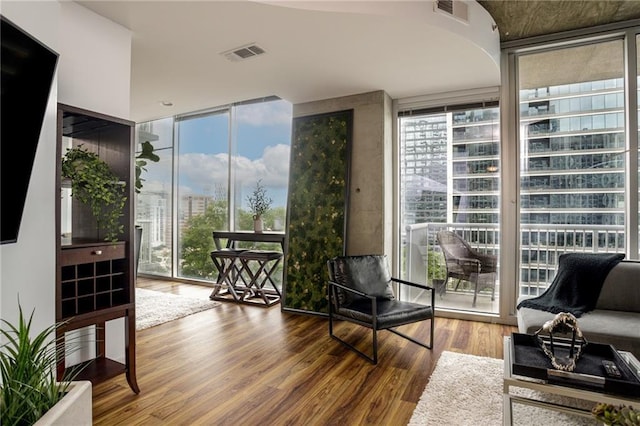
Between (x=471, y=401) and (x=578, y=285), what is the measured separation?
1479 millimetres

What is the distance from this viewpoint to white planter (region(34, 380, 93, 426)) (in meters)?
1.31

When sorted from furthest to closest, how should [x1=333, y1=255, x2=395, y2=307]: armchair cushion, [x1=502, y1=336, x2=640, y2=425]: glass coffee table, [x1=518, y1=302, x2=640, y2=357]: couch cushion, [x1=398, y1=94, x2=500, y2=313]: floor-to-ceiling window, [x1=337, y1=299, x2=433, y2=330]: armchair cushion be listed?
1. [x1=398, y1=94, x2=500, y2=313]: floor-to-ceiling window
2. [x1=333, y1=255, x2=395, y2=307]: armchair cushion
3. [x1=337, y1=299, x2=433, y2=330]: armchair cushion
4. [x1=518, y1=302, x2=640, y2=357]: couch cushion
5. [x1=502, y1=336, x2=640, y2=425]: glass coffee table

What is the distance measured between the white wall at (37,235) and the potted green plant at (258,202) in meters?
3.08

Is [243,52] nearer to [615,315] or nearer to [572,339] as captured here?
[572,339]

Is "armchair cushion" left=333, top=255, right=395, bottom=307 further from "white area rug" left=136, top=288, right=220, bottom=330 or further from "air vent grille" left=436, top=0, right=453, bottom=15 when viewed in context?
"air vent grille" left=436, top=0, right=453, bottom=15

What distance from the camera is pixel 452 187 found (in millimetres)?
4113

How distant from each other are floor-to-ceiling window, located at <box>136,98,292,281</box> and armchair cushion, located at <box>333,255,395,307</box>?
1806mm

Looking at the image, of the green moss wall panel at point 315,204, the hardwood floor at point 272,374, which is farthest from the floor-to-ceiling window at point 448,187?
the green moss wall panel at point 315,204

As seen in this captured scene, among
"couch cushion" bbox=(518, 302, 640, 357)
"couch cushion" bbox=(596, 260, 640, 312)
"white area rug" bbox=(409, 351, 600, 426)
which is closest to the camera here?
"white area rug" bbox=(409, 351, 600, 426)

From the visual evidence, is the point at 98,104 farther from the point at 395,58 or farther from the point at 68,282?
the point at 395,58

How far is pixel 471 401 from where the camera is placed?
2.27 m

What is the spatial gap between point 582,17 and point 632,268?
228 cm

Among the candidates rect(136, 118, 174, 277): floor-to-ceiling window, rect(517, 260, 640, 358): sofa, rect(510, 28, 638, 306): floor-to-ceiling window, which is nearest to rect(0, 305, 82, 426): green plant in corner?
rect(517, 260, 640, 358): sofa

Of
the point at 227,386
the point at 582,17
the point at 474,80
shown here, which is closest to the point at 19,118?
the point at 227,386
